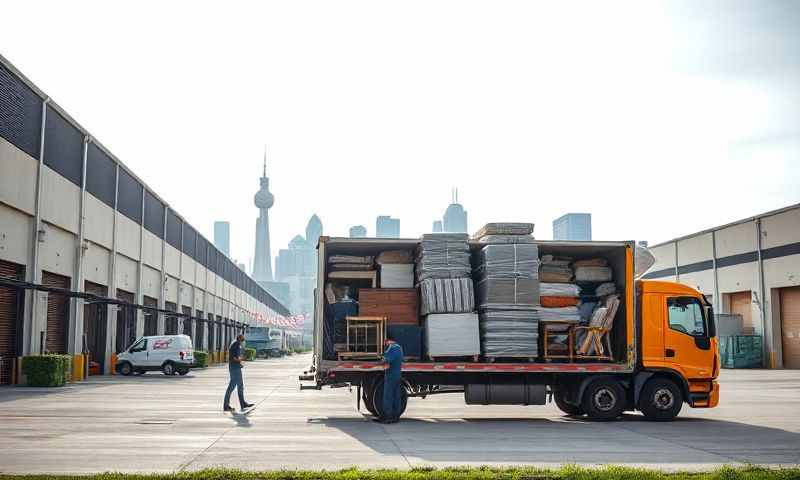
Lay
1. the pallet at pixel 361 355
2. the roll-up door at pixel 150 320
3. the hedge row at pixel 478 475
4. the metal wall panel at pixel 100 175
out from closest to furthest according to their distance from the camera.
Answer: the hedge row at pixel 478 475 < the pallet at pixel 361 355 < the metal wall panel at pixel 100 175 < the roll-up door at pixel 150 320

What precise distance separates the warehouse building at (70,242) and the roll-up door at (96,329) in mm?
46

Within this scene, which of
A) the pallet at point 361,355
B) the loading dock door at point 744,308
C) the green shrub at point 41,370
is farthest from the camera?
the loading dock door at point 744,308

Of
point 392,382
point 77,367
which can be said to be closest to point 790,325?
point 77,367

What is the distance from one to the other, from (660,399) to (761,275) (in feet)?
129

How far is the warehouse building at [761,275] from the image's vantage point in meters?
51.7

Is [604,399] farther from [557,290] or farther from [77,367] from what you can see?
[77,367]

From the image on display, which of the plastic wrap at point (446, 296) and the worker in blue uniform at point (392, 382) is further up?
the plastic wrap at point (446, 296)

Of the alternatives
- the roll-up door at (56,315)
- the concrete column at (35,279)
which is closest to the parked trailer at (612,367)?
the concrete column at (35,279)

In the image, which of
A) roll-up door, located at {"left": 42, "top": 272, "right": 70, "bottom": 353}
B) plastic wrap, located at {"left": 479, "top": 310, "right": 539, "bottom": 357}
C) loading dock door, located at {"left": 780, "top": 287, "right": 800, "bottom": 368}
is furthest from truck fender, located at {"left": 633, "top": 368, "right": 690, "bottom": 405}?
loading dock door, located at {"left": 780, "top": 287, "right": 800, "bottom": 368}

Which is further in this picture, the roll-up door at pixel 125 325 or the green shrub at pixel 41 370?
the roll-up door at pixel 125 325

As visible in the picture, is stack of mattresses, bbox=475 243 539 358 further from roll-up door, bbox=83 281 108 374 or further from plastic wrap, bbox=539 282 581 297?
roll-up door, bbox=83 281 108 374

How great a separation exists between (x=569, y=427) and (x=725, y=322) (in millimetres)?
42640

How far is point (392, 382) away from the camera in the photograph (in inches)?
697

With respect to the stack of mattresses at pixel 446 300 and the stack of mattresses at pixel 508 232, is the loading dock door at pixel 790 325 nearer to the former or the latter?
the stack of mattresses at pixel 508 232
